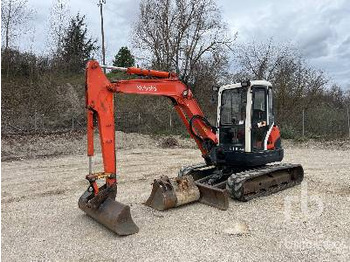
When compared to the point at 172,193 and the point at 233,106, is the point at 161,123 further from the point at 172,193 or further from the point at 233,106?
the point at 172,193

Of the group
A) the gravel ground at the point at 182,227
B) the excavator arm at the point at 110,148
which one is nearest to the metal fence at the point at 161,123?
the gravel ground at the point at 182,227

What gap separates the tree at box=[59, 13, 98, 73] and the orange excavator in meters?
22.6

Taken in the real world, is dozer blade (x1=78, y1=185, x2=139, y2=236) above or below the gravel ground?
above

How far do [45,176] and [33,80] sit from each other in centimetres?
1506

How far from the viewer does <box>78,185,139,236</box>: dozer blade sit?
5.12 metres

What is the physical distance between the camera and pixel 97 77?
556cm

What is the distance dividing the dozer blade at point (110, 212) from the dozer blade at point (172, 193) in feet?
3.19

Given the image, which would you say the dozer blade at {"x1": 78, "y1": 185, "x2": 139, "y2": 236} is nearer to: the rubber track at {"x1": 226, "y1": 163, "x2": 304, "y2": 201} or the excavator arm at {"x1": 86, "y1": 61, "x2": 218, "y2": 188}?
the excavator arm at {"x1": 86, "y1": 61, "x2": 218, "y2": 188}

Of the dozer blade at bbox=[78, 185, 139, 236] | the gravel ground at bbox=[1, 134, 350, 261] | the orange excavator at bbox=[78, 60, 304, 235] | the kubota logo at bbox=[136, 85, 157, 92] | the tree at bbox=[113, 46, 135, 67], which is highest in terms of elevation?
the tree at bbox=[113, 46, 135, 67]

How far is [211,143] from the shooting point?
7.38 m

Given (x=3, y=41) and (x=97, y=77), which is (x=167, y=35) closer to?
(x=3, y=41)

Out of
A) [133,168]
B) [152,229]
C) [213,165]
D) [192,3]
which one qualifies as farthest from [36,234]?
[192,3]

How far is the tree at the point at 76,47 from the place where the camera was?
28.7 m

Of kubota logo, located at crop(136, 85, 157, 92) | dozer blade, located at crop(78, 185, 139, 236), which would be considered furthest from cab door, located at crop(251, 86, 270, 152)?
dozer blade, located at crop(78, 185, 139, 236)
